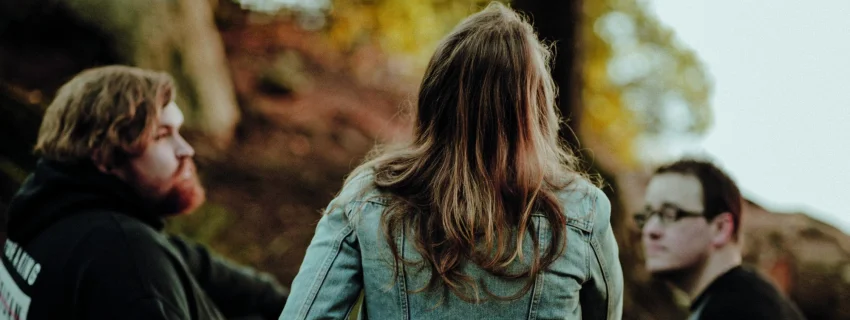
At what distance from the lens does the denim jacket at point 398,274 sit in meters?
2.01

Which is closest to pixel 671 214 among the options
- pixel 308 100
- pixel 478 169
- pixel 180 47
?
pixel 478 169

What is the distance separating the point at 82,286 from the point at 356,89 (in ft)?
28.8

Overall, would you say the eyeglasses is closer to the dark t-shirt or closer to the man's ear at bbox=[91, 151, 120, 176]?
the dark t-shirt

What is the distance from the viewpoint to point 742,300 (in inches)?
130

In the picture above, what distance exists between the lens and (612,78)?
9570 mm

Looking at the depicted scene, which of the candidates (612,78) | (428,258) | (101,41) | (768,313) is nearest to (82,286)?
(428,258)

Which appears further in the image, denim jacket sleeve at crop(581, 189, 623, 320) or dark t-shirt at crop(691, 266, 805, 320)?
dark t-shirt at crop(691, 266, 805, 320)

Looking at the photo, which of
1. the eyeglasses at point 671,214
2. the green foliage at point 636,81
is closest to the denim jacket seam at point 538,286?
the eyeglasses at point 671,214

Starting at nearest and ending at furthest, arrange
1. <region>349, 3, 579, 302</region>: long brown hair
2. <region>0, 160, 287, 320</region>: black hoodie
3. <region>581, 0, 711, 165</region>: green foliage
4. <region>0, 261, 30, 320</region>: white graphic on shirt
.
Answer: <region>349, 3, 579, 302</region>: long brown hair
<region>0, 160, 287, 320</region>: black hoodie
<region>0, 261, 30, 320</region>: white graphic on shirt
<region>581, 0, 711, 165</region>: green foliage

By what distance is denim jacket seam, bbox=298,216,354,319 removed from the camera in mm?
2006

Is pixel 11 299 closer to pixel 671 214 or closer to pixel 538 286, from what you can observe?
pixel 538 286

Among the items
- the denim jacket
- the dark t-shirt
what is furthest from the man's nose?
the dark t-shirt

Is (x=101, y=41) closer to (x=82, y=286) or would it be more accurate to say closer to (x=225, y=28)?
(x=225, y=28)

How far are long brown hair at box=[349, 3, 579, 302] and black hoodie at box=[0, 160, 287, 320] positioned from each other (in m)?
1.09
